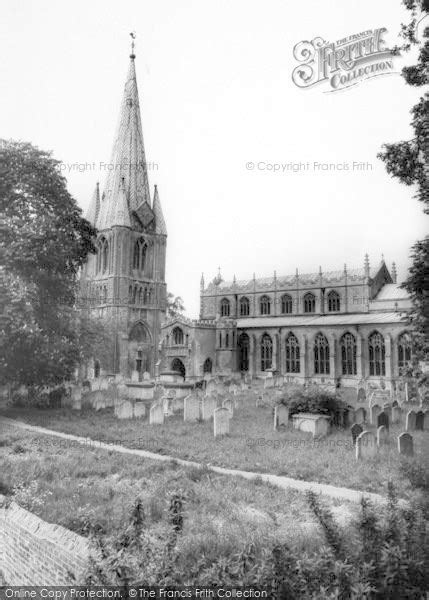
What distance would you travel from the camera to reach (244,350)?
43594 millimetres

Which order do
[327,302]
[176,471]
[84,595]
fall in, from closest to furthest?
[84,595], [176,471], [327,302]

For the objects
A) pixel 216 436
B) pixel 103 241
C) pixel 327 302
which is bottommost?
pixel 216 436

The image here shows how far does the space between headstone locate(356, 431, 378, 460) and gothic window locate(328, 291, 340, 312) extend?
31.5m

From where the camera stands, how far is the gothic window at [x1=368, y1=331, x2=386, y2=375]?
35250 mm

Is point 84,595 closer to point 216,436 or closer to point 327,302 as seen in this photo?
point 216,436

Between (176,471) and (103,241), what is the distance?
43409 mm

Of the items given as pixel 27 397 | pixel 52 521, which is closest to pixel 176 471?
pixel 52 521

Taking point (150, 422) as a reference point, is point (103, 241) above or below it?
above

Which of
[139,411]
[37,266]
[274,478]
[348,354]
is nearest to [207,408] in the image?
[139,411]

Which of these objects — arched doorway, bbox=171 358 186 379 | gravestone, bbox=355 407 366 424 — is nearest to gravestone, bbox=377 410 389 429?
gravestone, bbox=355 407 366 424

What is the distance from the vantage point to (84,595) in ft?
14.6

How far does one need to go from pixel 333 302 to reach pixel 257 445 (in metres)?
31.8

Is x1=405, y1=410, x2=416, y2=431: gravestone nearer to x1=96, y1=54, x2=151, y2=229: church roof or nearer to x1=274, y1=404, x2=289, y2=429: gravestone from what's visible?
x1=274, y1=404, x2=289, y2=429: gravestone

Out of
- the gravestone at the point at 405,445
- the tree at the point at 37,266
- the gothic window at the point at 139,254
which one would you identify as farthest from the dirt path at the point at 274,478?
the gothic window at the point at 139,254
